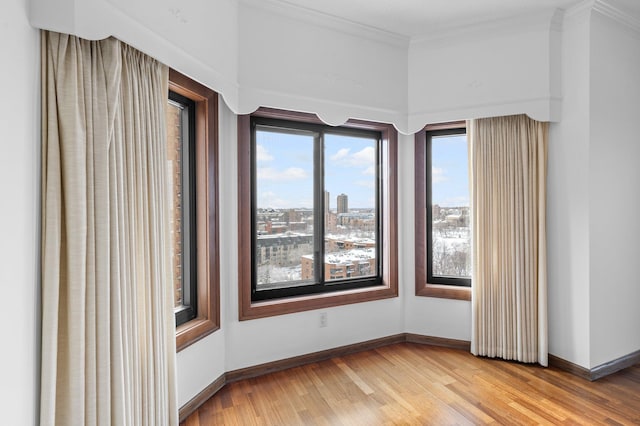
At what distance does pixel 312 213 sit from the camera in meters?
3.02

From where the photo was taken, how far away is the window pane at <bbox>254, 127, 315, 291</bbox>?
Result: 279 cm

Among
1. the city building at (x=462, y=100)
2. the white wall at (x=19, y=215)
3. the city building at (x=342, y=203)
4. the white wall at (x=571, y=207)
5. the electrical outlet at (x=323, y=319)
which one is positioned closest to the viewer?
the white wall at (x=19, y=215)

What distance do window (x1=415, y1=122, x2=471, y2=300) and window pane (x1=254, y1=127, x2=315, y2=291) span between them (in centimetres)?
101

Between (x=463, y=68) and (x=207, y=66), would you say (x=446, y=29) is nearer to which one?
(x=463, y=68)

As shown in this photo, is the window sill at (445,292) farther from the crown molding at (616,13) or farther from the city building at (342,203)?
the crown molding at (616,13)

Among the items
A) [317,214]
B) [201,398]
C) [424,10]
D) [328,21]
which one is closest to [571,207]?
[424,10]

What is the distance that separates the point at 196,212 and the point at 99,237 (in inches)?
38.8

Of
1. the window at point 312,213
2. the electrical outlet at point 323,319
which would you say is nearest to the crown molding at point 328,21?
the window at point 312,213

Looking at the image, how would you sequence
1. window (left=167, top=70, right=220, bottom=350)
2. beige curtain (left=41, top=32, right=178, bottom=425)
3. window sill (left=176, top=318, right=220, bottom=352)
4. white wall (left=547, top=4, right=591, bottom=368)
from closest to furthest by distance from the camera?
beige curtain (left=41, top=32, right=178, bottom=425) → window sill (left=176, top=318, right=220, bottom=352) → window (left=167, top=70, right=220, bottom=350) → white wall (left=547, top=4, right=591, bottom=368)

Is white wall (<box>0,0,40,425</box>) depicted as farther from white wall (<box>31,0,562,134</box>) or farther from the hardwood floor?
the hardwood floor

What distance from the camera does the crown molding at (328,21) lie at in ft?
8.18

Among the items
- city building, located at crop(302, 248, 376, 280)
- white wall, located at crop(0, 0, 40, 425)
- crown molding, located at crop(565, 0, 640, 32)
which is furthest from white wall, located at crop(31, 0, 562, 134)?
city building, located at crop(302, 248, 376, 280)

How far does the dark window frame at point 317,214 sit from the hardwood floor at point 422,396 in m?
0.58

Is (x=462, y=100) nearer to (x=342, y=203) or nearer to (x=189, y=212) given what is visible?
(x=342, y=203)
